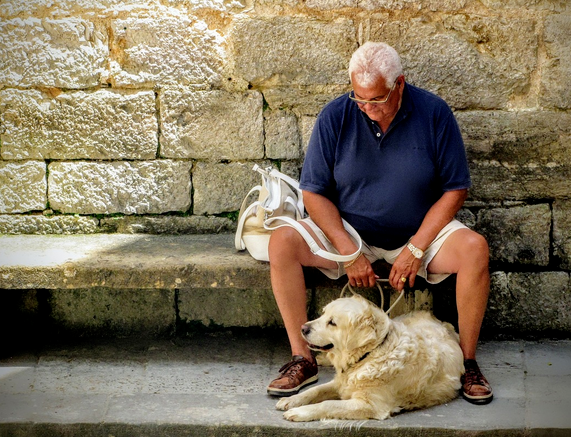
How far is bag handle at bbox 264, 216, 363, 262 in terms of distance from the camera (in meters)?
3.72

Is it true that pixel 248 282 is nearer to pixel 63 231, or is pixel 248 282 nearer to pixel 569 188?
pixel 63 231

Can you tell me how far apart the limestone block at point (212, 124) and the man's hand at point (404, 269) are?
125cm

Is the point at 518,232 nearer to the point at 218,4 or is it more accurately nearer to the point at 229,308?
the point at 229,308

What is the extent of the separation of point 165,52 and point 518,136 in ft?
7.24

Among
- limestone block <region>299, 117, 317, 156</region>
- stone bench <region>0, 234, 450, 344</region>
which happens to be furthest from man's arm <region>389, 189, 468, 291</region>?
limestone block <region>299, 117, 317, 156</region>

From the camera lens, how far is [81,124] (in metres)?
4.62

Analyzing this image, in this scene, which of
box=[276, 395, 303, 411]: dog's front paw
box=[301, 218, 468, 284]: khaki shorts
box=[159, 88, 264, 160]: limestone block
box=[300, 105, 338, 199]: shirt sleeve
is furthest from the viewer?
box=[159, 88, 264, 160]: limestone block

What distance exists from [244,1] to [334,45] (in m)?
0.61

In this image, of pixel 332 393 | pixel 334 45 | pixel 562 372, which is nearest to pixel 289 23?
pixel 334 45

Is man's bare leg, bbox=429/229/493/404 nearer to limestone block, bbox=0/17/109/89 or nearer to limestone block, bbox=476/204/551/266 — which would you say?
limestone block, bbox=476/204/551/266

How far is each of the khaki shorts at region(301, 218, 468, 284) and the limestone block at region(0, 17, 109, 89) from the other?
5.71 ft

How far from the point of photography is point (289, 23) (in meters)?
4.43

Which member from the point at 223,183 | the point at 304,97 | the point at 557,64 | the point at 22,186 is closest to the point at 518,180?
the point at 557,64

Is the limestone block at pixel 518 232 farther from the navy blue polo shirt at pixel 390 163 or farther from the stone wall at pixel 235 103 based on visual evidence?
the navy blue polo shirt at pixel 390 163
